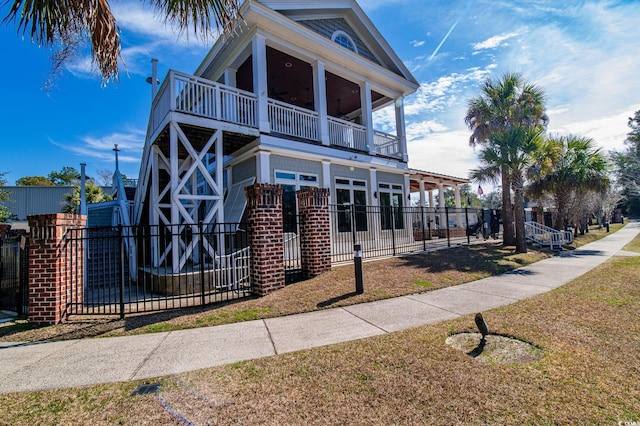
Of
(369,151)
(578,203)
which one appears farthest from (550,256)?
(578,203)

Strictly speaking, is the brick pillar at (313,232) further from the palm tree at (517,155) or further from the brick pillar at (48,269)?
the palm tree at (517,155)

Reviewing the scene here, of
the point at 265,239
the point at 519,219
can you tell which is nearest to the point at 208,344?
the point at 265,239

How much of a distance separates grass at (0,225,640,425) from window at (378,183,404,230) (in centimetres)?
1011

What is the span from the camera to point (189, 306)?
626 centimetres

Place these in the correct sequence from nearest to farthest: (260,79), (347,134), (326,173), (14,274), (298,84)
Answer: (14,274)
(260,79)
(326,173)
(347,134)
(298,84)

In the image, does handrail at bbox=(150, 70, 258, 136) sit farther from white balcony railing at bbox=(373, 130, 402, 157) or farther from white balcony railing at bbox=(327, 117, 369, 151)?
white balcony railing at bbox=(373, 130, 402, 157)

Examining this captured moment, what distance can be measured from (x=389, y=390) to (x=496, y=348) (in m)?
1.77

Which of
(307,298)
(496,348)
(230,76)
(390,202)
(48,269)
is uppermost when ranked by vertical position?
(230,76)

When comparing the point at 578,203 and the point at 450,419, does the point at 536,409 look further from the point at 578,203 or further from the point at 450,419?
the point at 578,203

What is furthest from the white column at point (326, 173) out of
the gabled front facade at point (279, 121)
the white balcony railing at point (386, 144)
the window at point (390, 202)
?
the white balcony railing at point (386, 144)

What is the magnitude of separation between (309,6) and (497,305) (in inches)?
471

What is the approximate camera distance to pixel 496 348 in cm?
373

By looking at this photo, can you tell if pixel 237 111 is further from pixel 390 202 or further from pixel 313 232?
pixel 390 202

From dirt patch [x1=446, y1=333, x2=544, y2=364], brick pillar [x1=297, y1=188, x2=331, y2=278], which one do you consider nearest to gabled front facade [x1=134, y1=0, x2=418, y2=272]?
brick pillar [x1=297, y1=188, x2=331, y2=278]
